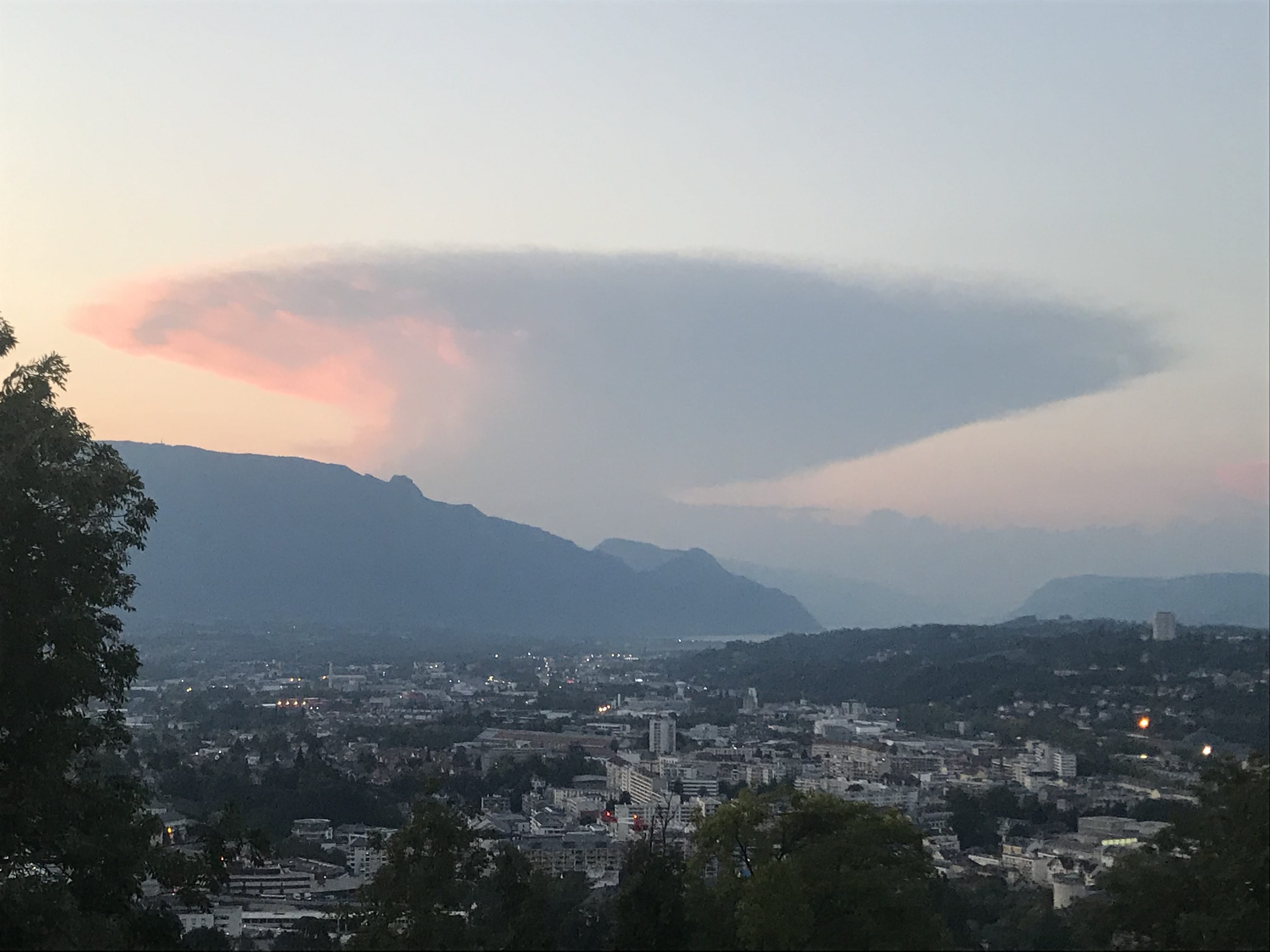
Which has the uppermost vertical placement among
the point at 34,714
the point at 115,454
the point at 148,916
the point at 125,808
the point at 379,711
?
the point at 115,454

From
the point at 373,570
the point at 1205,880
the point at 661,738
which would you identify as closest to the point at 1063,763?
the point at 661,738

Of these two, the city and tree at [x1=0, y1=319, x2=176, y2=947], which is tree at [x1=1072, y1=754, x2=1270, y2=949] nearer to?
the city

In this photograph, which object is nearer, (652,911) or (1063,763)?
(652,911)

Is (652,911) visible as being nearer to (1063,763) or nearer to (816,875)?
(816,875)

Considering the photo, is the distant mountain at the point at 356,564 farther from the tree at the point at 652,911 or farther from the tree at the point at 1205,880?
the tree at the point at 652,911

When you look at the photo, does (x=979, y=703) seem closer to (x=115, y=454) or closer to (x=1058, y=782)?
(x=1058, y=782)

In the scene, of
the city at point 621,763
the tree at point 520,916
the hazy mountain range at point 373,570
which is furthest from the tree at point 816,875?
the hazy mountain range at point 373,570

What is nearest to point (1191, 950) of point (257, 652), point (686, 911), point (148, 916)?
point (686, 911)

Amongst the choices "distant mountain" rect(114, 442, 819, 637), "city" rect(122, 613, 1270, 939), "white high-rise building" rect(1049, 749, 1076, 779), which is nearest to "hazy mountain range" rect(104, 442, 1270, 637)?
"distant mountain" rect(114, 442, 819, 637)
